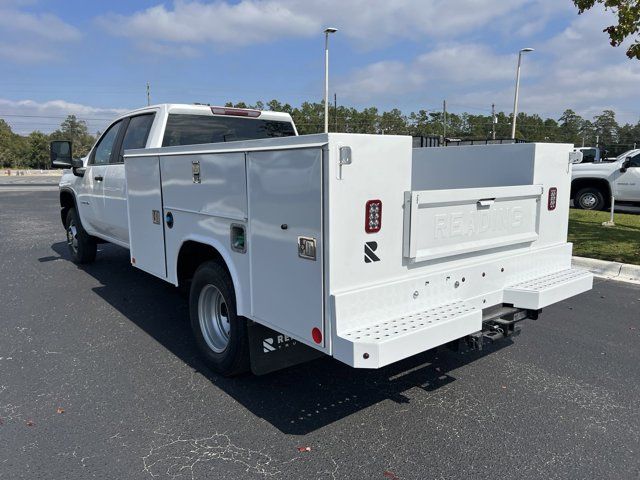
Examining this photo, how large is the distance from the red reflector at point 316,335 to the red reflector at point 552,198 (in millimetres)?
2361

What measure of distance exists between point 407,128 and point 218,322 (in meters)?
57.9

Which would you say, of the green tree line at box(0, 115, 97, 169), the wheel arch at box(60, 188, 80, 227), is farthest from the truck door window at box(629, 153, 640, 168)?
the green tree line at box(0, 115, 97, 169)

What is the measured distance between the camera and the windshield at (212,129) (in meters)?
5.43

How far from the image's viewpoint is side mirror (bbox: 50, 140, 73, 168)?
7.00 m

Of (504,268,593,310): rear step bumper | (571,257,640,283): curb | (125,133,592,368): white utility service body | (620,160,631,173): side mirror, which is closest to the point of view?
(125,133,592,368): white utility service body

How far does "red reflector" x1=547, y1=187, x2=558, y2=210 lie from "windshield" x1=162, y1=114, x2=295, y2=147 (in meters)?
3.27

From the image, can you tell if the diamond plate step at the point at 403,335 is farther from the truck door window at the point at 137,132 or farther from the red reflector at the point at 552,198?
the truck door window at the point at 137,132

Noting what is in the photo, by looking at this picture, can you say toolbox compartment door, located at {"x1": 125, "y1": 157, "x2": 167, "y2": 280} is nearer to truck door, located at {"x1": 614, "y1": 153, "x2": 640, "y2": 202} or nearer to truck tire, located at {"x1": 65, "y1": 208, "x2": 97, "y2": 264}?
truck tire, located at {"x1": 65, "y1": 208, "x2": 97, "y2": 264}

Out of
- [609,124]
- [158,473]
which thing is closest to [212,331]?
[158,473]

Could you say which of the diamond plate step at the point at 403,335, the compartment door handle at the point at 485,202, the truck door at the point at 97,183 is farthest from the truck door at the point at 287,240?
the truck door at the point at 97,183

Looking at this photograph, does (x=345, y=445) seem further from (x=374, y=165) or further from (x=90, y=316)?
(x=90, y=316)

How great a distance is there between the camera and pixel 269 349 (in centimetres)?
361

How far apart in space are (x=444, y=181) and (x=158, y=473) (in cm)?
332

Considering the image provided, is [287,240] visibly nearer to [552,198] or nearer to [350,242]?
[350,242]
